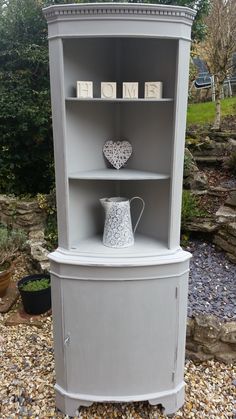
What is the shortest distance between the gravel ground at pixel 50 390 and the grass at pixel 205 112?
5.51 metres

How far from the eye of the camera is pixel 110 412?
2.14 metres

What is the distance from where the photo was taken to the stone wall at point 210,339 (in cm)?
250

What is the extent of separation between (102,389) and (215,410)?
0.68 metres

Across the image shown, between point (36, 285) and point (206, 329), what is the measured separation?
4.76ft

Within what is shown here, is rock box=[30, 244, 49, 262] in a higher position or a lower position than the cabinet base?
higher

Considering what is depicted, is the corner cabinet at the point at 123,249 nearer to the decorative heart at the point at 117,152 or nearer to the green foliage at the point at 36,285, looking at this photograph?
the decorative heart at the point at 117,152

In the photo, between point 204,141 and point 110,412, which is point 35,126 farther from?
point 110,412

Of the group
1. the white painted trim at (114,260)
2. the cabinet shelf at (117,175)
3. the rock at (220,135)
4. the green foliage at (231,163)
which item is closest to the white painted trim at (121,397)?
the white painted trim at (114,260)

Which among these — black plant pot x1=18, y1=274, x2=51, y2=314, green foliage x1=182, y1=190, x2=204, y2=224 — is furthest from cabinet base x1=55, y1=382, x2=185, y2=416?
green foliage x1=182, y1=190, x2=204, y2=224

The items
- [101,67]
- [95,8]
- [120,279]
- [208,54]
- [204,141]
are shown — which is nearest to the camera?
[95,8]

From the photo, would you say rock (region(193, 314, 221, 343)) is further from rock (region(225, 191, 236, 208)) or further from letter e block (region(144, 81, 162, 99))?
rock (region(225, 191, 236, 208))

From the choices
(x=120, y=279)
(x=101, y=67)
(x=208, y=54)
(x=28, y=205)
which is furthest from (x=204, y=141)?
(x=120, y=279)

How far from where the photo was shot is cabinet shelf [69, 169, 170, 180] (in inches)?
73.6

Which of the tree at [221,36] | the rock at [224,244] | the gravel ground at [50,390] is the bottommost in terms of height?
the gravel ground at [50,390]
